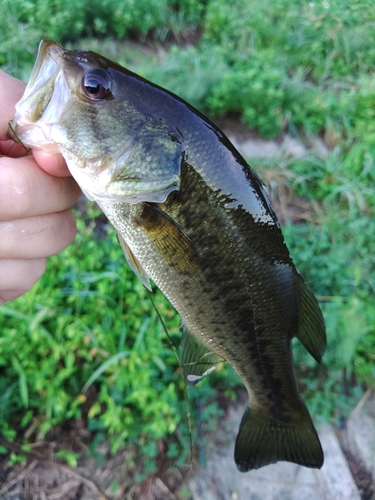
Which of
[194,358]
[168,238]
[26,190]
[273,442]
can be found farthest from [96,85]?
[273,442]

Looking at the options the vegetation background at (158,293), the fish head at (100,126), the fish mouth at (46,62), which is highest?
the fish mouth at (46,62)

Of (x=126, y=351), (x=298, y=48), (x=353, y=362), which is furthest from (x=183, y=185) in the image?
(x=298, y=48)

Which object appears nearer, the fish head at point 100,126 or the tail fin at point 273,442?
the fish head at point 100,126

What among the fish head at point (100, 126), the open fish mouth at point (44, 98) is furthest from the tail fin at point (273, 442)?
the open fish mouth at point (44, 98)

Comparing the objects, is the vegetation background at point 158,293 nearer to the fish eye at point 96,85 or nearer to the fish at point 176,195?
the fish at point 176,195

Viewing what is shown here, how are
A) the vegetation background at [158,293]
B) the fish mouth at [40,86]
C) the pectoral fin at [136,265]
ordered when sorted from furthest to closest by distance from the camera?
1. the vegetation background at [158,293]
2. the pectoral fin at [136,265]
3. the fish mouth at [40,86]

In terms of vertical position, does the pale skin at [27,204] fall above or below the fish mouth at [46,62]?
below

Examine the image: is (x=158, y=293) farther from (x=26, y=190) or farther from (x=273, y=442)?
(x=26, y=190)

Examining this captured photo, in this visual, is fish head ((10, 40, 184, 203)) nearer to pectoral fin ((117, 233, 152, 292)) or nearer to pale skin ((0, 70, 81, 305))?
pale skin ((0, 70, 81, 305))
